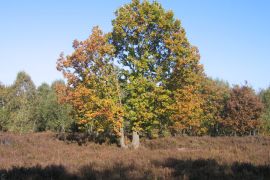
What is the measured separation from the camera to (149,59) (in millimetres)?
23969

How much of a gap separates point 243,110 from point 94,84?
26.9m

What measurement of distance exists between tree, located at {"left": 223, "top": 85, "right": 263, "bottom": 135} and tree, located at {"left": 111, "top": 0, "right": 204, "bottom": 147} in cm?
2132

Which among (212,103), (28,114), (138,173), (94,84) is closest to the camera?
(138,173)

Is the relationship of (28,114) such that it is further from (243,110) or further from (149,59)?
(243,110)

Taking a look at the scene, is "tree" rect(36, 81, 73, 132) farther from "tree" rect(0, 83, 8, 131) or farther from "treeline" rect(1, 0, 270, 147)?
"treeline" rect(1, 0, 270, 147)

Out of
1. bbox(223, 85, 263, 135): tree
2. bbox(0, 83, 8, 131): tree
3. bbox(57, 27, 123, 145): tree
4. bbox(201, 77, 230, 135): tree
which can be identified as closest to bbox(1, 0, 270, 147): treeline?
bbox(57, 27, 123, 145): tree

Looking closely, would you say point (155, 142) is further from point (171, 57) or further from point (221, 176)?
point (221, 176)

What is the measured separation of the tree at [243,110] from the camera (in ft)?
143

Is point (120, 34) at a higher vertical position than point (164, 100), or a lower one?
higher

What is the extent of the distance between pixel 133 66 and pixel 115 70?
1.39m

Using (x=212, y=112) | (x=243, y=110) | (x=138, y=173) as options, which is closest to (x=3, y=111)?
(x=212, y=112)

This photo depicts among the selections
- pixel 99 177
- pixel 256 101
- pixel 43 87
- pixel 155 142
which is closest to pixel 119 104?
pixel 155 142

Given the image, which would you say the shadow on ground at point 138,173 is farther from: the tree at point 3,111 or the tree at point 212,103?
the tree at point 3,111

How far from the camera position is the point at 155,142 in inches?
1035
